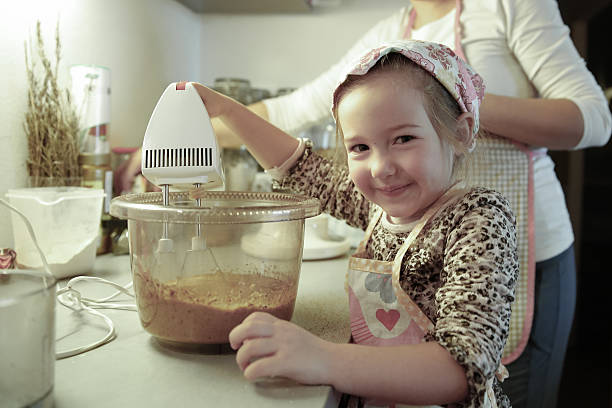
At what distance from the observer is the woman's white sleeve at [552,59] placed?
1.06 meters

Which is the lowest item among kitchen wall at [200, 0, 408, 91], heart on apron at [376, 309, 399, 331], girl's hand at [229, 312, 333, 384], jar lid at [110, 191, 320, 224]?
heart on apron at [376, 309, 399, 331]

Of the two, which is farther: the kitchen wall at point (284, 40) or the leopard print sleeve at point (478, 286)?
the kitchen wall at point (284, 40)

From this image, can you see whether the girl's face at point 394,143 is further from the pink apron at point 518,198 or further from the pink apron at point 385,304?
the pink apron at point 518,198

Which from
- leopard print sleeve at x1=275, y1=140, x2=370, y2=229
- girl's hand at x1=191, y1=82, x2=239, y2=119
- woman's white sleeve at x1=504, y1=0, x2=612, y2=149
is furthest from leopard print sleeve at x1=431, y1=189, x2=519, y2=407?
woman's white sleeve at x1=504, y1=0, x2=612, y2=149

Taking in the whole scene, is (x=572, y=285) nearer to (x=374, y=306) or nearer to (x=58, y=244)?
(x=374, y=306)

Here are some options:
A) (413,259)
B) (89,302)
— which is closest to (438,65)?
(413,259)

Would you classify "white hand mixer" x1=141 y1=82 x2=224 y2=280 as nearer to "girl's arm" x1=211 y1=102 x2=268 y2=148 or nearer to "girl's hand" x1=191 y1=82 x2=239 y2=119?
"girl's hand" x1=191 y1=82 x2=239 y2=119

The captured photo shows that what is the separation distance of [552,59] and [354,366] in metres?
0.83

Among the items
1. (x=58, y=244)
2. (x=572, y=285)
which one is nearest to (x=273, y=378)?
(x=58, y=244)

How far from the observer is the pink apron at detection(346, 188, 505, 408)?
2.31 ft

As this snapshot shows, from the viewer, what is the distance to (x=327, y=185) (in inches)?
36.6

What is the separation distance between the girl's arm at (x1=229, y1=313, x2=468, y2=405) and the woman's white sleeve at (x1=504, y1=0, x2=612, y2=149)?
0.73 metres

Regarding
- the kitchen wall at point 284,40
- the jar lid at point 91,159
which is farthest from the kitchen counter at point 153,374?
the kitchen wall at point 284,40

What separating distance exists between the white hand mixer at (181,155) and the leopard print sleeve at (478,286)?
0.93ft
